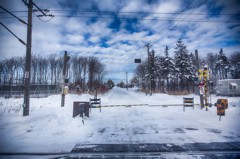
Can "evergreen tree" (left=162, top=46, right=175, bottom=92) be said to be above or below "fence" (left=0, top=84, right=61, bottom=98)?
above

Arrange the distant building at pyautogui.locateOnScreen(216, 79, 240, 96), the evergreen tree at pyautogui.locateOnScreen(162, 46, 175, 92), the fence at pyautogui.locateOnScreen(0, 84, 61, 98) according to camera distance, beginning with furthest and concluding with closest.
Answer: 1. the evergreen tree at pyautogui.locateOnScreen(162, 46, 175, 92)
2. the fence at pyautogui.locateOnScreen(0, 84, 61, 98)
3. the distant building at pyautogui.locateOnScreen(216, 79, 240, 96)

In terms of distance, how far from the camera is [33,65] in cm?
7275

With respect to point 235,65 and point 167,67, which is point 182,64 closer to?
point 167,67

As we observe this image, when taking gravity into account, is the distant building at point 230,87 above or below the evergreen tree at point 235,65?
below

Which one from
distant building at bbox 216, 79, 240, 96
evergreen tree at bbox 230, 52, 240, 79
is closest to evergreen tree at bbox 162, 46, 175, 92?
distant building at bbox 216, 79, 240, 96

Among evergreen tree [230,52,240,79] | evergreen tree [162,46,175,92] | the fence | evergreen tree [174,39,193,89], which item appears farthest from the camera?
evergreen tree [230,52,240,79]

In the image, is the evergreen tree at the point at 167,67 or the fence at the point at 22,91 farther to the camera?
the evergreen tree at the point at 167,67

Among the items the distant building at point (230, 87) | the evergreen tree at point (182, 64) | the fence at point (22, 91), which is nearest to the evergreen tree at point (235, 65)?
the evergreen tree at point (182, 64)

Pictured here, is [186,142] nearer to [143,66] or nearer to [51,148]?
[51,148]

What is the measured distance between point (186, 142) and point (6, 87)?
4967 cm

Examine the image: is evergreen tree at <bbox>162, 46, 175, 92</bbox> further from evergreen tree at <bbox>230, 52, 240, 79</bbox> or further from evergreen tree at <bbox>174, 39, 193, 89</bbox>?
evergreen tree at <bbox>230, 52, 240, 79</bbox>

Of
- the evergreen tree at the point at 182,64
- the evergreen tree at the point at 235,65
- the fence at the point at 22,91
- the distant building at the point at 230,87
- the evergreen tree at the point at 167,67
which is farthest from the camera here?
the evergreen tree at the point at 235,65

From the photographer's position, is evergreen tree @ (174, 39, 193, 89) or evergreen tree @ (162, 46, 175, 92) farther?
evergreen tree @ (162, 46, 175, 92)

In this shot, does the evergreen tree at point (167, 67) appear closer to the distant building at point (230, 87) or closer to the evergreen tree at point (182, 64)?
the evergreen tree at point (182, 64)
